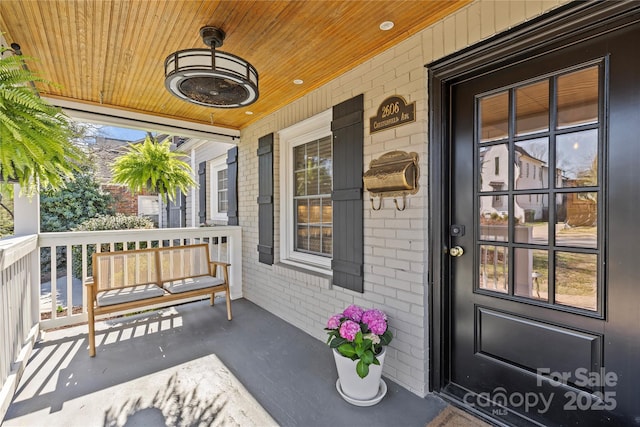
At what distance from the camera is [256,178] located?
3980mm

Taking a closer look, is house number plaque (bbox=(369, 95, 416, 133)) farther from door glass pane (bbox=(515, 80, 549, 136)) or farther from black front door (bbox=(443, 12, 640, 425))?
door glass pane (bbox=(515, 80, 549, 136))

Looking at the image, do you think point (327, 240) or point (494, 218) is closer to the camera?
point (494, 218)

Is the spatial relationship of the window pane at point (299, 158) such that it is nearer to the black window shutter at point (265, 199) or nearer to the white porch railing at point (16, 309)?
the black window shutter at point (265, 199)

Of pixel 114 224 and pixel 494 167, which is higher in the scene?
pixel 494 167

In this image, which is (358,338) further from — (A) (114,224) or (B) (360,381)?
(A) (114,224)

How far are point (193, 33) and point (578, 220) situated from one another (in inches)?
104

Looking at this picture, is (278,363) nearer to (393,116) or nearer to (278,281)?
(278,281)

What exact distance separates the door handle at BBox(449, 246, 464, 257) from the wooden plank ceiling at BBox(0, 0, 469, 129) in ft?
4.89

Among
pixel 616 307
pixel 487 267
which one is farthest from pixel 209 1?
pixel 616 307

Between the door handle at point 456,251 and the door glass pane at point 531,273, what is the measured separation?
31cm

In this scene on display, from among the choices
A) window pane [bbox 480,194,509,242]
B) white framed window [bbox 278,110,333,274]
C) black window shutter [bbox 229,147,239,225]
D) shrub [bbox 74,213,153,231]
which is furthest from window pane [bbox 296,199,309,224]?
shrub [bbox 74,213,153,231]

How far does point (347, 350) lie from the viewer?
6.42 ft

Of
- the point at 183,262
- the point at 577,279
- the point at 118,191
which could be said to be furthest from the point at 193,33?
the point at 118,191

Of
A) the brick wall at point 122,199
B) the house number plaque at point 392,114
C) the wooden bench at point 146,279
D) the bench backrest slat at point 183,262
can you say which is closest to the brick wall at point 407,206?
the house number plaque at point 392,114
